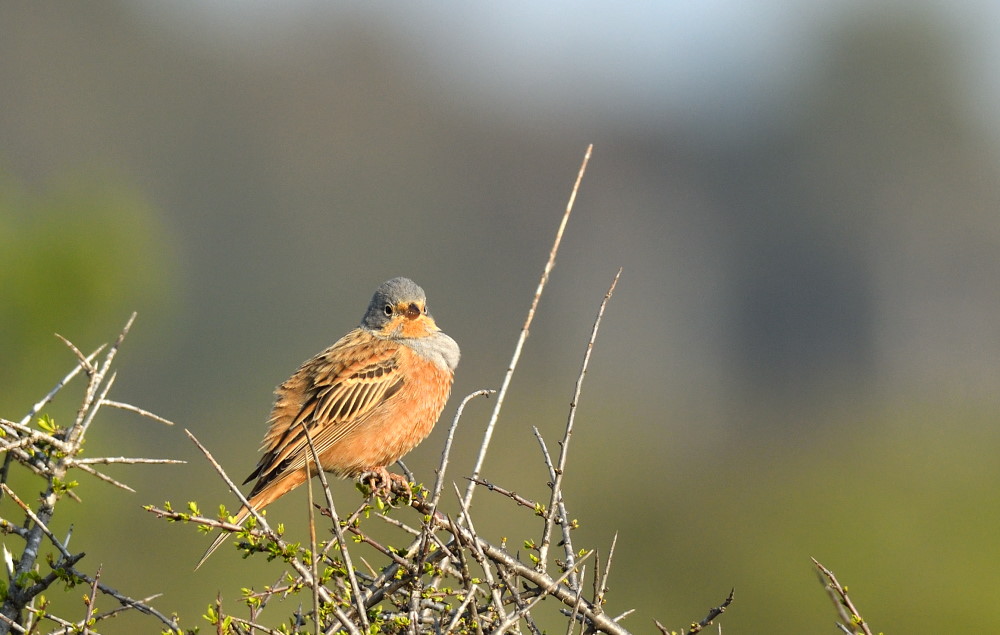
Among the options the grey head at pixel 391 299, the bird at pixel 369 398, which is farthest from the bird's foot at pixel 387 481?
the grey head at pixel 391 299

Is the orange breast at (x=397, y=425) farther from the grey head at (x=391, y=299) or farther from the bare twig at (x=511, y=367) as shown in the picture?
the bare twig at (x=511, y=367)

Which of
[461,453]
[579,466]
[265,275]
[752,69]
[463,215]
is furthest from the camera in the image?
[752,69]

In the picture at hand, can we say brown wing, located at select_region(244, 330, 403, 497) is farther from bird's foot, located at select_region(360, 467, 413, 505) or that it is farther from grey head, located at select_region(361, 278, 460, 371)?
bird's foot, located at select_region(360, 467, 413, 505)

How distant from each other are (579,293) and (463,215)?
25.2 ft

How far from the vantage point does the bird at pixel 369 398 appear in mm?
7066

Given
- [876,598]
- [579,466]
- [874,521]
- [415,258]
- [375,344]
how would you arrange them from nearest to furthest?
[375,344], [876,598], [874,521], [579,466], [415,258]

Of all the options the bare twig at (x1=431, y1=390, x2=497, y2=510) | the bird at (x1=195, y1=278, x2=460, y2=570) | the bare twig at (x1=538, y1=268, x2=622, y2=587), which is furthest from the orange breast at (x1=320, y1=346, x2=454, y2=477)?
the bare twig at (x1=538, y1=268, x2=622, y2=587)

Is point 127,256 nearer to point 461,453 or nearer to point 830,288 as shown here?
point 461,453

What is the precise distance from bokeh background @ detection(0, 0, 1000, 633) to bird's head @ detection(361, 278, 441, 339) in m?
14.2

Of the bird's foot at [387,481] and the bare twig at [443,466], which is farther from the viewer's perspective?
the bird's foot at [387,481]

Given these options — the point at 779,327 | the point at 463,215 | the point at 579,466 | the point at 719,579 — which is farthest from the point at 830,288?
the point at 719,579

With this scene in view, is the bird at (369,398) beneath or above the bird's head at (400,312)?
beneath

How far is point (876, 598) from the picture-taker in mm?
25406

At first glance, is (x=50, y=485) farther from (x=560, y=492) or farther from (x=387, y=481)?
(x=387, y=481)
